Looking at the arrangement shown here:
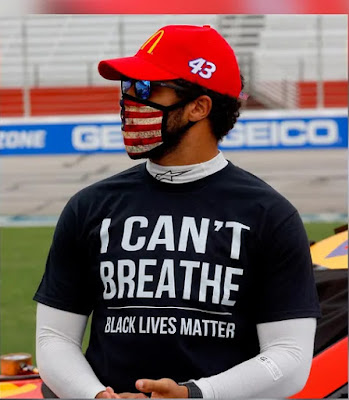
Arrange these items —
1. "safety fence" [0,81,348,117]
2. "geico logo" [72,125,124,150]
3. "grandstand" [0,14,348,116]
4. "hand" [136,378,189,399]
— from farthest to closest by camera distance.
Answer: "grandstand" [0,14,348,116] → "safety fence" [0,81,348,117] → "geico logo" [72,125,124,150] → "hand" [136,378,189,399]

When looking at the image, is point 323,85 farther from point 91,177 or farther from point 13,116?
point 13,116

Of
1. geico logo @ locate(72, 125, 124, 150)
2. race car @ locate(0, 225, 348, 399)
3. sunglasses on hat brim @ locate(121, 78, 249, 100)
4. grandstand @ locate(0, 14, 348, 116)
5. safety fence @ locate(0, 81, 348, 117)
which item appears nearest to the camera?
sunglasses on hat brim @ locate(121, 78, 249, 100)

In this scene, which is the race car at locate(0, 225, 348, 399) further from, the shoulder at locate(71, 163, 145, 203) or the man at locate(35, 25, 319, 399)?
the shoulder at locate(71, 163, 145, 203)

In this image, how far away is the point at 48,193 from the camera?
1229 centimetres

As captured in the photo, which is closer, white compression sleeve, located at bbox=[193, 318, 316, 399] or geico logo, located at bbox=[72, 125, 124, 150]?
white compression sleeve, located at bbox=[193, 318, 316, 399]

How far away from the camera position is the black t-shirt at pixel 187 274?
125 centimetres

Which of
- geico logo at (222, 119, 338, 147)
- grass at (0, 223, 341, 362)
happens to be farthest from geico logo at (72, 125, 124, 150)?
grass at (0, 223, 341, 362)

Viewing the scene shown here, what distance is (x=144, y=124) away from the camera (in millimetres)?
1304

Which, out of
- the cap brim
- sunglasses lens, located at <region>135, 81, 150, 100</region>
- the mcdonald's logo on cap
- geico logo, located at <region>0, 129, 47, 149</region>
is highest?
the mcdonald's logo on cap

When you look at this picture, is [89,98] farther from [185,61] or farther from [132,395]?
[132,395]

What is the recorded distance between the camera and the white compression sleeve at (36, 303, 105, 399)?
4.19 ft

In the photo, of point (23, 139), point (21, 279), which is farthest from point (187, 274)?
point (23, 139)

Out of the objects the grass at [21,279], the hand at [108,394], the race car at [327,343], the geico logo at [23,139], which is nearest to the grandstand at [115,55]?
the geico logo at [23,139]

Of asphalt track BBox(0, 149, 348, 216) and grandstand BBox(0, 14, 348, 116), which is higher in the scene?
grandstand BBox(0, 14, 348, 116)
